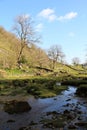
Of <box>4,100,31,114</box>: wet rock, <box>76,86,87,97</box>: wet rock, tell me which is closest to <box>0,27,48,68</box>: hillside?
<box>76,86,87,97</box>: wet rock

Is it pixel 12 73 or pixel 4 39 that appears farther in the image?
pixel 4 39

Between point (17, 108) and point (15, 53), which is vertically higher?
point (15, 53)

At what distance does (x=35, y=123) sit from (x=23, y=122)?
42.6 inches

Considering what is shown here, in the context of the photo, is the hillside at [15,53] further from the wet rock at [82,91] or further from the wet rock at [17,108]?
the wet rock at [17,108]

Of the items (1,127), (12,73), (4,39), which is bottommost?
(1,127)

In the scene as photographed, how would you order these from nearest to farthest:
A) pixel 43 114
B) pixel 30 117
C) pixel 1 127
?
pixel 1 127, pixel 30 117, pixel 43 114

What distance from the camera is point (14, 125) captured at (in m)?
19.1

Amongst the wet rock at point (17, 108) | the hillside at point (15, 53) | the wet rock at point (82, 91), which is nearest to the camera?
the wet rock at point (17, 108)

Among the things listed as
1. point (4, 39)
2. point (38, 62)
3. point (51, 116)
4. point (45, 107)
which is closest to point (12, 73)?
point (45, 107)

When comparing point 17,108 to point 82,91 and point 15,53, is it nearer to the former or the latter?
point 82,91

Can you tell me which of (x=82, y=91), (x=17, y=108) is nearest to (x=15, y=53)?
(x=82, y=91)

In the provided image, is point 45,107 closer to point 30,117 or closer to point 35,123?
point 30,117

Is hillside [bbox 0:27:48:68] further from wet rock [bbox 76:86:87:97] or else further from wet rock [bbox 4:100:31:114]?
wet rock [bbox 4:100:31:114]

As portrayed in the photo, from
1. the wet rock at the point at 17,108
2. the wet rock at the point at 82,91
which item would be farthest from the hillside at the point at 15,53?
the wet rock at the point at 17,108
